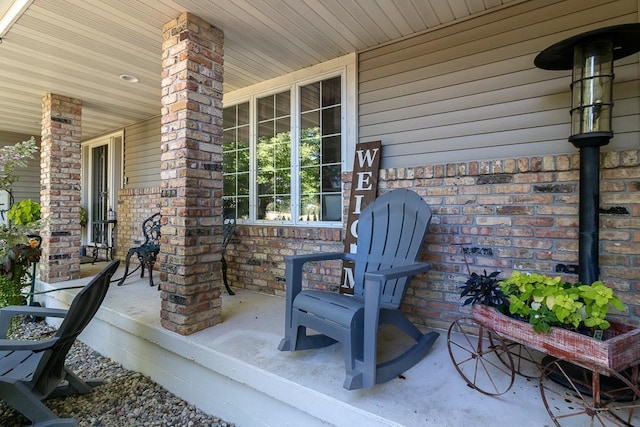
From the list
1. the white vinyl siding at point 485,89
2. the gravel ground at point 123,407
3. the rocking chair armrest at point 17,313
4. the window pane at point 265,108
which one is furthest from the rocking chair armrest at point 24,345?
the window pane at point 265,108

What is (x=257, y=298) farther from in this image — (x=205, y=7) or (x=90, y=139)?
(x=90, y=139)

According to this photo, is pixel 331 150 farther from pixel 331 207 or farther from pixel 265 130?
pixel 265 130

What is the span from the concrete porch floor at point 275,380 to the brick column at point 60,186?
171cm

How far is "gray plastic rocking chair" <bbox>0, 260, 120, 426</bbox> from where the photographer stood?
Result: 169 cm

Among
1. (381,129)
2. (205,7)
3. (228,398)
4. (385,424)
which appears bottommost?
(228,398)

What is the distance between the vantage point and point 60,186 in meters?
4.19

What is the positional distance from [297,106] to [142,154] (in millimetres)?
3251

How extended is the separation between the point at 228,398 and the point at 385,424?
1068 mm

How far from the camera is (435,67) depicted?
8.60 ft

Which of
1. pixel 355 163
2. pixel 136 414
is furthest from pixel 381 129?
pixel 136 414

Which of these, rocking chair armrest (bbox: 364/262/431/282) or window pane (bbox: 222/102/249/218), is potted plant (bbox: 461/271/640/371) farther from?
window pane (bbox: 222/102/249/218)

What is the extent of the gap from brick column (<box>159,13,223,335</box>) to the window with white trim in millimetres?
1029

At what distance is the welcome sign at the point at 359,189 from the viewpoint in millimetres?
2830

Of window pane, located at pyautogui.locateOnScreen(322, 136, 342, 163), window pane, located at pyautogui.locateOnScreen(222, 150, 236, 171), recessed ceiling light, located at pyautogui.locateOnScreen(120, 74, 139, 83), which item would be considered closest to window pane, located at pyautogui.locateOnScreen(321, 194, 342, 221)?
window pane, located at pyautogui.locateOnScreen(322, 136, 342, 163)
